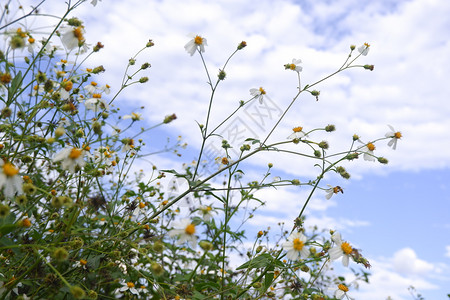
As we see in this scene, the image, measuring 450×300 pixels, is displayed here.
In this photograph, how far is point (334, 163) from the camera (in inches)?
100.0

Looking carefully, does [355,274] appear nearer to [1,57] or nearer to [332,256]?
[332,256]

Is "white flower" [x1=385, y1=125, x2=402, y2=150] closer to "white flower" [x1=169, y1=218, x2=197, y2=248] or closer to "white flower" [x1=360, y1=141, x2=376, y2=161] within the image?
"white flower" [x1=360, y1=141, x2=376, y2=161]

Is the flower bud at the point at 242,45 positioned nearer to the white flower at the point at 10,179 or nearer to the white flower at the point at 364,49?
the white flower at the point at 364,49

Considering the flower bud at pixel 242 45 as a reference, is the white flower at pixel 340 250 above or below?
below

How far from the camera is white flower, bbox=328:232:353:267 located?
2.02 m

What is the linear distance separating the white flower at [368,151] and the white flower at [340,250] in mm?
855

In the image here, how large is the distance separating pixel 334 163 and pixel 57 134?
5.62 ft

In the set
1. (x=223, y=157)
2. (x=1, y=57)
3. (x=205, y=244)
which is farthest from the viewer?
(x=223, y=157)

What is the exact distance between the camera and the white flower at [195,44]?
106 inches

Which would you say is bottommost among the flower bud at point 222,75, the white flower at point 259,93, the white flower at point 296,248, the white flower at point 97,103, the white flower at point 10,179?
the white flower at point 10,179

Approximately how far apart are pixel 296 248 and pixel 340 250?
0.89 feet

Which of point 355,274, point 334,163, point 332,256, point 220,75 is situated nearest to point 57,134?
point 220,75

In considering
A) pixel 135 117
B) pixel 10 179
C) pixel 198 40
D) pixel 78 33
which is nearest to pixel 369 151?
pixel 198 40

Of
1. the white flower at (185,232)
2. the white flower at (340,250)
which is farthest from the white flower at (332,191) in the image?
the white flower at (185,232)
